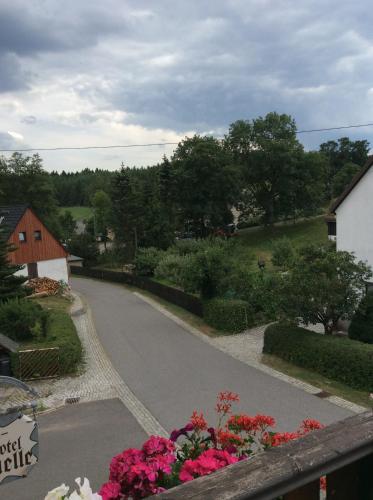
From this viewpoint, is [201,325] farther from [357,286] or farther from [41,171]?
[41,171]

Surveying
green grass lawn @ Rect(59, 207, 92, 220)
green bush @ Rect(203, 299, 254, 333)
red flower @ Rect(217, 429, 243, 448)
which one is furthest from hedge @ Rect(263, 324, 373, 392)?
green grass lawn @ Rect(59, 207, 92, 220)

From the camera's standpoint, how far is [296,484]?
1.73 metres

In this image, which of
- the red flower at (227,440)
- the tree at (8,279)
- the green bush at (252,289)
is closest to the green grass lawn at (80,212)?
the tree at (8,279)

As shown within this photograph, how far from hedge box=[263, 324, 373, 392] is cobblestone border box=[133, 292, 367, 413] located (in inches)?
31.6

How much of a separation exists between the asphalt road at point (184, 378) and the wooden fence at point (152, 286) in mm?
1923

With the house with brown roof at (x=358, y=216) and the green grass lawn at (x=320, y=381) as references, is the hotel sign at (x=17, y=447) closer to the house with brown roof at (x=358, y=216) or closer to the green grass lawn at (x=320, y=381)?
the green grass lawn at (x=320, y=381)

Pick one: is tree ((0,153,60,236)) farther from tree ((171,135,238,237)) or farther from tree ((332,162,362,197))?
tree ((332,162,362,197))

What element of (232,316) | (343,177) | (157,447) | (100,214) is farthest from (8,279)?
(100,214)

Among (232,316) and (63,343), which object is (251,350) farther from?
(63,343)

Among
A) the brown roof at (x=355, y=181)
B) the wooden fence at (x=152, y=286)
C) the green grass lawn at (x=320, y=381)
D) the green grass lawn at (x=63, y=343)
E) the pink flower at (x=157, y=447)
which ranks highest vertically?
the brown roof at (x=355, y=181)

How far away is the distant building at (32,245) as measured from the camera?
3800 centimetres

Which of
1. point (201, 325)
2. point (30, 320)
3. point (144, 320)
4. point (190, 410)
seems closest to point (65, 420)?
point (190, 410)

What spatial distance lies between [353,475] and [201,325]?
2361 cm

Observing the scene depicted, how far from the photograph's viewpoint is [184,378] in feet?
54.1
